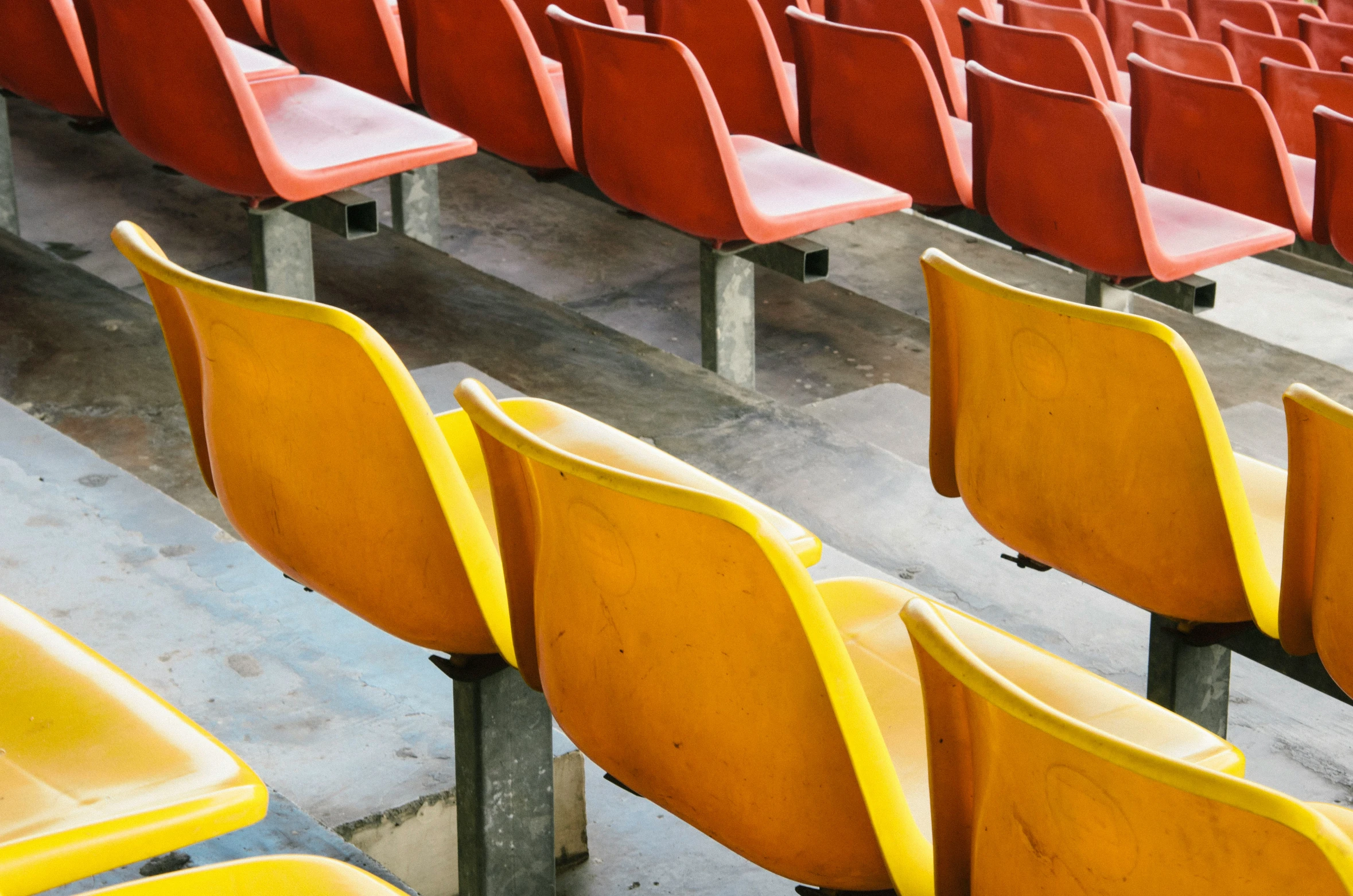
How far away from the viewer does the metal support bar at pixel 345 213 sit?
279 centimetres

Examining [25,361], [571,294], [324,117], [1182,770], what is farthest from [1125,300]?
[1182,770]

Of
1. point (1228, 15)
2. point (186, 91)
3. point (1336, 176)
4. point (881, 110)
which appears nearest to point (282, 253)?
point (186, 91)

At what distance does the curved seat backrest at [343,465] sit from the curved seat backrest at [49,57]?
176 centimetres

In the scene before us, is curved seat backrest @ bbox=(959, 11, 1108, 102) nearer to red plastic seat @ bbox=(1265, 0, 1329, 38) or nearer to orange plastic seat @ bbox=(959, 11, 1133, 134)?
orange plastic seat @ bbox=(959, 11, 1133, 134)

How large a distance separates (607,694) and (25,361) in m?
1.89

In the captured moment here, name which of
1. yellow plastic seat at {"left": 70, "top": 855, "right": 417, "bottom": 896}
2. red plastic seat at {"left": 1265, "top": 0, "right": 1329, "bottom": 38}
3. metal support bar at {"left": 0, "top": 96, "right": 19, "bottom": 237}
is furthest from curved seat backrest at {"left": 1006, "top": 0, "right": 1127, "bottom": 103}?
yellow plastic seat at {"left": 70, "top": 855, "right": 417, "bottom": 896}

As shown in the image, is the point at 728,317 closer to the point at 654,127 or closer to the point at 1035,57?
the point at 654,127

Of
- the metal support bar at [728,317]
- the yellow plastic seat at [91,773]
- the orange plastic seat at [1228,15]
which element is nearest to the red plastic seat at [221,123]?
the metal support bar at [728,317]

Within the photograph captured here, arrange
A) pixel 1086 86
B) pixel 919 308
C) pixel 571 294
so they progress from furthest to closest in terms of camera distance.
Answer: pixel 919 308
pixel 571 294
pixel 1086 86

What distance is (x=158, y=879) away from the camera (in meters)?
0.81

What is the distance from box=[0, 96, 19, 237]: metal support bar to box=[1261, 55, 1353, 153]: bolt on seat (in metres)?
2.97

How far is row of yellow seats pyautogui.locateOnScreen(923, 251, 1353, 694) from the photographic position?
4.78 ft

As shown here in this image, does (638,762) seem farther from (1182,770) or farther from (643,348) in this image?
(643,348)

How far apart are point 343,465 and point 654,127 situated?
5.03 feet
